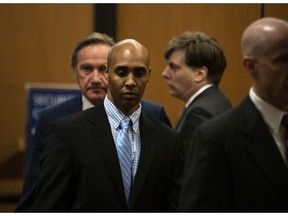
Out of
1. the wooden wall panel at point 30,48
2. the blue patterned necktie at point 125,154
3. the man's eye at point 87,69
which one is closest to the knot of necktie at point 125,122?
the blue patterned necktie at point 125,154

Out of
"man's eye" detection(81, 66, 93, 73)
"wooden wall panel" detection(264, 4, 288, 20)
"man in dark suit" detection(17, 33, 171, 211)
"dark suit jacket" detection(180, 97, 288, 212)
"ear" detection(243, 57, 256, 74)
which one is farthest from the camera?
"wooden wall panel" detection(264, 4, 288, 20)

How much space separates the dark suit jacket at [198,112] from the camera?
266cm

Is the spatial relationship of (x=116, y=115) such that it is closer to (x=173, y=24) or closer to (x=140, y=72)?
(x=140, y=72)

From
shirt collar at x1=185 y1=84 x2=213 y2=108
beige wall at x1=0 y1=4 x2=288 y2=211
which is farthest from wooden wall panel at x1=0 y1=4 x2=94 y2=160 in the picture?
shirt collar at x1=185 y1=84 x2=213 y2=108

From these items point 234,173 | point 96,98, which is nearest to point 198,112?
point 96,98

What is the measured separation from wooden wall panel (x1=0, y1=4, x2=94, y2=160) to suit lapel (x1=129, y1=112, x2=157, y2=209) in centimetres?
231

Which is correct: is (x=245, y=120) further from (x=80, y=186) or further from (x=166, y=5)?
(x=166, y=5)

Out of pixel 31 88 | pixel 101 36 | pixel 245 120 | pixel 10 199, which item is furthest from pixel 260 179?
pixel 10 199

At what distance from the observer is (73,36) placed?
433 cm

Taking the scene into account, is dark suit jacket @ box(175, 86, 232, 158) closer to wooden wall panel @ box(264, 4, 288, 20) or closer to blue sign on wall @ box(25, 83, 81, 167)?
blue sign on wall @ box(25, 83, 81, 167)

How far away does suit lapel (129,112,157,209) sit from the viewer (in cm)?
191

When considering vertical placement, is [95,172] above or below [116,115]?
below

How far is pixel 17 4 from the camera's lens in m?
4.22

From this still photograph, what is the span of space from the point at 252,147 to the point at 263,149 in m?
0.03
